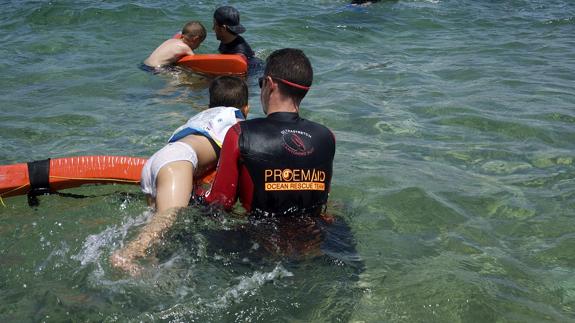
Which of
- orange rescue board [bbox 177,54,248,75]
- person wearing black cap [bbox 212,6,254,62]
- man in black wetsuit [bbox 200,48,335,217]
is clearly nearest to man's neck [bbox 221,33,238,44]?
person wearing black cap [bbox 212,6,254,62]

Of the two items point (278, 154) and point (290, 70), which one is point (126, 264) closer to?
point (278, 154)

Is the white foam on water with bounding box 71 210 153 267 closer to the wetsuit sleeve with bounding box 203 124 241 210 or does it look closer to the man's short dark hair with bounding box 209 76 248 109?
the wetsuit sleeve with bounding box 203 124 241 210

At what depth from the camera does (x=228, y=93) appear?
4.29 metres

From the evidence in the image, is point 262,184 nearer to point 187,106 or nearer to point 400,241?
point 400,241

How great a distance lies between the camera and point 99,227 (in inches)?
162

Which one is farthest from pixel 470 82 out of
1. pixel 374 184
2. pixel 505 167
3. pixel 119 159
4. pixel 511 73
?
pixel 119 159

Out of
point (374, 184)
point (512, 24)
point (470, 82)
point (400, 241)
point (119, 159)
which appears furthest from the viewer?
point (512, 24)

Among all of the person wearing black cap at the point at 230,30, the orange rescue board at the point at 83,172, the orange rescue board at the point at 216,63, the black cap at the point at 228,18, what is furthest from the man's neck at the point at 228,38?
the orange rescue board at the point at 83,172

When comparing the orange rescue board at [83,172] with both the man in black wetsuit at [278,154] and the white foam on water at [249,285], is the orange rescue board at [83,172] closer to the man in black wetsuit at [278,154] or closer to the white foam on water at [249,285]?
the man in black wetsuit at [278,154]

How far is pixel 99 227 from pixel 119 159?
68 centimetres

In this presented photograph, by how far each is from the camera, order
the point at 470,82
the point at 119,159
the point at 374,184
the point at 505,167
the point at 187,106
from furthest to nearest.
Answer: the point at 470,82, the point at 187,106, the point at 505,167, the point at 374,184, the point at 119,159

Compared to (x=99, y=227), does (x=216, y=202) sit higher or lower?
higher

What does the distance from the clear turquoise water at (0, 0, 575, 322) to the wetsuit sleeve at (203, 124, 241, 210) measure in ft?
0.59

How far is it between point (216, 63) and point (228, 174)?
16.8 ft
